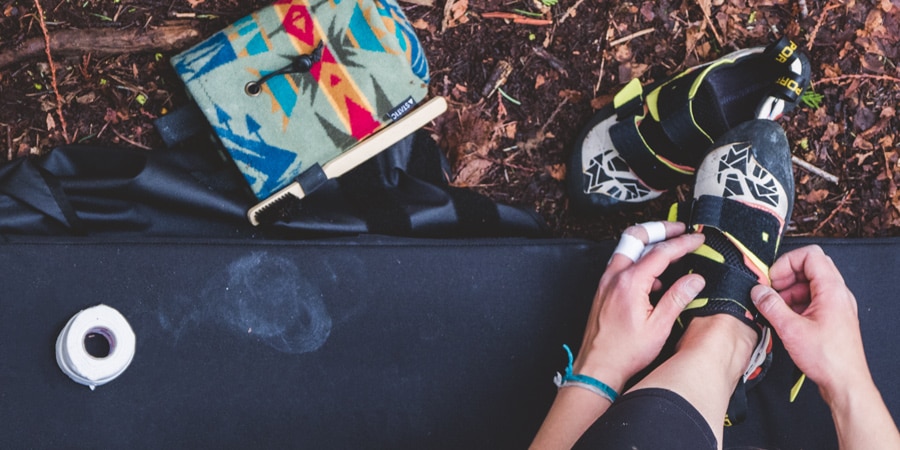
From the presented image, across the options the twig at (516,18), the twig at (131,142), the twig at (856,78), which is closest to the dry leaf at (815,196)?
the twig at (856,78)

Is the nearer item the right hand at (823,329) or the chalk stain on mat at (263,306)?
the right hand at (823,329)

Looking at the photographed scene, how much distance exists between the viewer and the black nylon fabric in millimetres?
1862

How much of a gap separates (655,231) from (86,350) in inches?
62.6

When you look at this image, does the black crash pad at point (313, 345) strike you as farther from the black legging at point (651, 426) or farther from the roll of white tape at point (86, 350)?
the black legging at point (651, 426)

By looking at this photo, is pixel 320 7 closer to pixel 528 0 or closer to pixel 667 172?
pixel 528 0

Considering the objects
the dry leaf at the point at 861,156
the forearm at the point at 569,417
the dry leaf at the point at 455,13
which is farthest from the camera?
the dry leaf at the point at 861,156

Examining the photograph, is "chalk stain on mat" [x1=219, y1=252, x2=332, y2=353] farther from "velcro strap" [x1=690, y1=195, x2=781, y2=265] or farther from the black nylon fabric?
"velcro strap" [x1=690, y1=195, x2=781, y2=265]

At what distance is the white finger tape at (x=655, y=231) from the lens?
1.93 m

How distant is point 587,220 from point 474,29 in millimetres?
772

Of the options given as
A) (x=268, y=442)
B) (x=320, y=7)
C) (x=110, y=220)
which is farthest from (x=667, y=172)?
(x=110, y=220)

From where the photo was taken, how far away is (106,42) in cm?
214

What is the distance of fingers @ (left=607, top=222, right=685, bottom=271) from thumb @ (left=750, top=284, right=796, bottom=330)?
30cm

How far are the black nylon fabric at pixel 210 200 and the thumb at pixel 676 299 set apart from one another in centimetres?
54

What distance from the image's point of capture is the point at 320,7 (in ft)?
6.34
